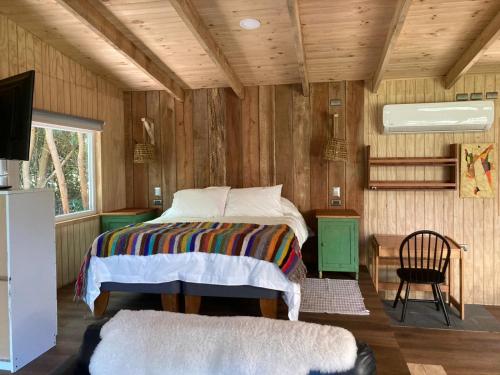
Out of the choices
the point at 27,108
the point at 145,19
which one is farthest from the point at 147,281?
the point at 145,19

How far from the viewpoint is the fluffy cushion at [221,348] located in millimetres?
933

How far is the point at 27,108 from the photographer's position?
80.3 inches

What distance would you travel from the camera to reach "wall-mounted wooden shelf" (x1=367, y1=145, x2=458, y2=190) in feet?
12.3

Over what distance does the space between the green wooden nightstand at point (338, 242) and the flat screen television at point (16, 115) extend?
104 inches

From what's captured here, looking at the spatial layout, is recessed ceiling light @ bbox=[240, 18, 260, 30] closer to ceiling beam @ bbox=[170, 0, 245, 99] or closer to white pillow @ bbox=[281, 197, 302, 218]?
ceiling beam @ bbox=[170, 0, 245, 99]

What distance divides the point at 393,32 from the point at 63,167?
340 cm

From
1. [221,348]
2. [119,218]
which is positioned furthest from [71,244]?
[221,348]

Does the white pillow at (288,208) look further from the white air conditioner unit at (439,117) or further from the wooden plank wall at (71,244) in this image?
the wooden plank wall at (71,244)

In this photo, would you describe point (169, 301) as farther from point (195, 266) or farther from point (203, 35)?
point (203, 35)

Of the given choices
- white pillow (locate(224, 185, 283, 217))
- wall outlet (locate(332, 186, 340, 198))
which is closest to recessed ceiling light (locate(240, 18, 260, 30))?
white pillow (locate(224, 185, 283, 217))

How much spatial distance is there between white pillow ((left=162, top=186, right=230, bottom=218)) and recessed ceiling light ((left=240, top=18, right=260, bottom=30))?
5.71ft

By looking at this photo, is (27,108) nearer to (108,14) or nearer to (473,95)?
(108,14)

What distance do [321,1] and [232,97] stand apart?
1.94 meters

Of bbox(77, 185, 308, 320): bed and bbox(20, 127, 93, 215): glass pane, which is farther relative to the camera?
bbox(20, 127, 93, 215): glass pane
